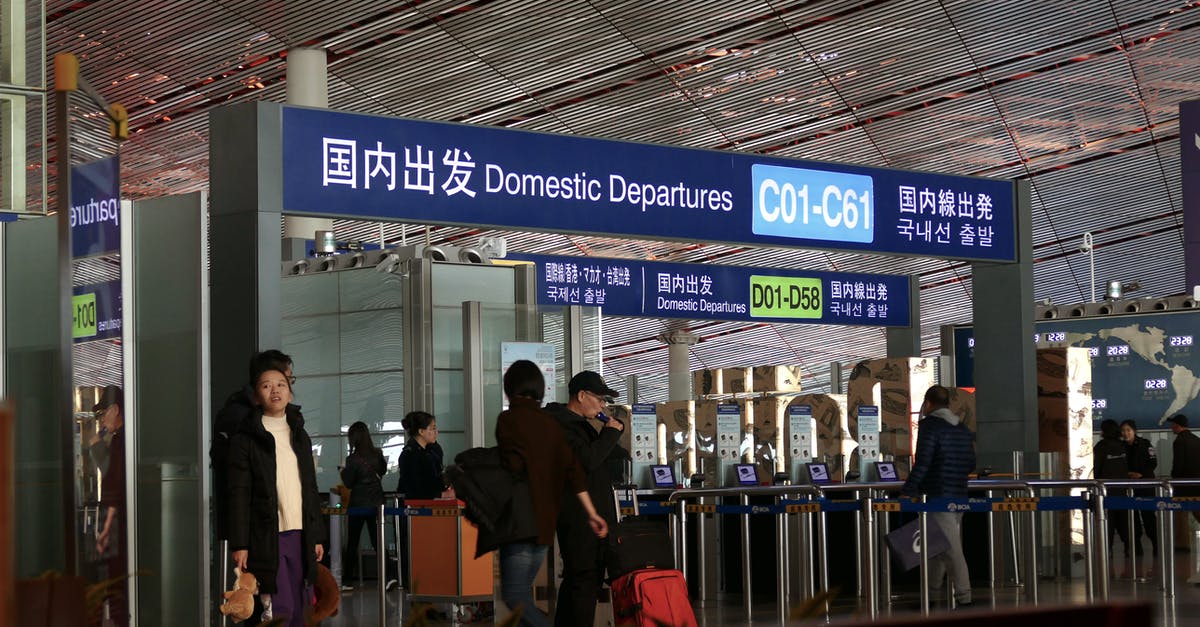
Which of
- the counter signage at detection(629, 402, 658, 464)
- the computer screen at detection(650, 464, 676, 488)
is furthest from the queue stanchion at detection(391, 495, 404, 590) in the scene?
the counter signage at detection(629, 402, 658, 464)

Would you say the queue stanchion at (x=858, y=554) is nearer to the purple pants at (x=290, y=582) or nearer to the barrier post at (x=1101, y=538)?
the barrier post at (x=1101, y=538)

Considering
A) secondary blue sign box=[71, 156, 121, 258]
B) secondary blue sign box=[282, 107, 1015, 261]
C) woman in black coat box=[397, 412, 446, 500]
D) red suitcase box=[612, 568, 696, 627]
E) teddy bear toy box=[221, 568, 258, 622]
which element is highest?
secondary blue sign box=[282, 107, 1015, 261]

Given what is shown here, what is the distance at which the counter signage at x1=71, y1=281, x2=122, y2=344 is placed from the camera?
827 centimetres

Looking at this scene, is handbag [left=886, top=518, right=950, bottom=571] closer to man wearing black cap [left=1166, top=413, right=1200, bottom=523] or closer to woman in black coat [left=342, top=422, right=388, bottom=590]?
woman in black coat [left=342, top=422, right=388, bottom=590]

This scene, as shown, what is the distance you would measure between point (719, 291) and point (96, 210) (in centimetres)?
1236

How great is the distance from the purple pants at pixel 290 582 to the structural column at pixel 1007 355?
25.9 ft

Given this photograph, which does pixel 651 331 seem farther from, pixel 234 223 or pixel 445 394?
pixel 234 223

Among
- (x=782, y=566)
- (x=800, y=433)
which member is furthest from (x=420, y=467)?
(x=800, y=433)

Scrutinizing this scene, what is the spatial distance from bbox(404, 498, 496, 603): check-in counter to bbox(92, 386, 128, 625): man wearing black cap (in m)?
2.97

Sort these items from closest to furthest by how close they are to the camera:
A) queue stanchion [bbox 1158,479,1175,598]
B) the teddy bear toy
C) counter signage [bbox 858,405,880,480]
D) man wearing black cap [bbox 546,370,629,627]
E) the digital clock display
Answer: the teddy bear toy, man wearing black cap [bbox 546,370,629,627], queue stanchion [bbox 1158,479,1175,598], counter signage [bbox 858,405,880,480], the digital clock display

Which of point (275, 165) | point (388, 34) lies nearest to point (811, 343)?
point (388, 34)

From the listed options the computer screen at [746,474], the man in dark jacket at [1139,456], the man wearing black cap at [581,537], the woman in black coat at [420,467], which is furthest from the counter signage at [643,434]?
the man wearing black cap at [581,537]

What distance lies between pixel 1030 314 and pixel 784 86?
15.2 meters

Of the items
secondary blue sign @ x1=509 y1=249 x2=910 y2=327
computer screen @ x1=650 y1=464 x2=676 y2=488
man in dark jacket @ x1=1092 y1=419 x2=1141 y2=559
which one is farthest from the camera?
secondary blue sign @ x1=509 y1=249 x2=910 y2=327
